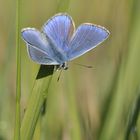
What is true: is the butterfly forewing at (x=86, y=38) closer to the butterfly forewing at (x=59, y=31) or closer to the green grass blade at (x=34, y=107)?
the butterfly forewing at (x=59, y=31)

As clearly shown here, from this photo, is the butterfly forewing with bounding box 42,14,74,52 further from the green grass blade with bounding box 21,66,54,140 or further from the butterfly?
the green grass blade with bounding box 21,66,54,140

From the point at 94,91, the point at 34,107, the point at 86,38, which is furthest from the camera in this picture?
the point at 94,91

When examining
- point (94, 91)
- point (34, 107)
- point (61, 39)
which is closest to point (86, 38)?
point (61, 39)

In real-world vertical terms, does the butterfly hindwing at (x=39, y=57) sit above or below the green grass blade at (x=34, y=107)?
above

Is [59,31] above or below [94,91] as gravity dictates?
above

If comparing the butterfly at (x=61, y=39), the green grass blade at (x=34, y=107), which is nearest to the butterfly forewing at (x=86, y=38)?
the butterfly at (x=61, y=39)

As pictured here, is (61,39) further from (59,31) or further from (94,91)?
(94,91)
